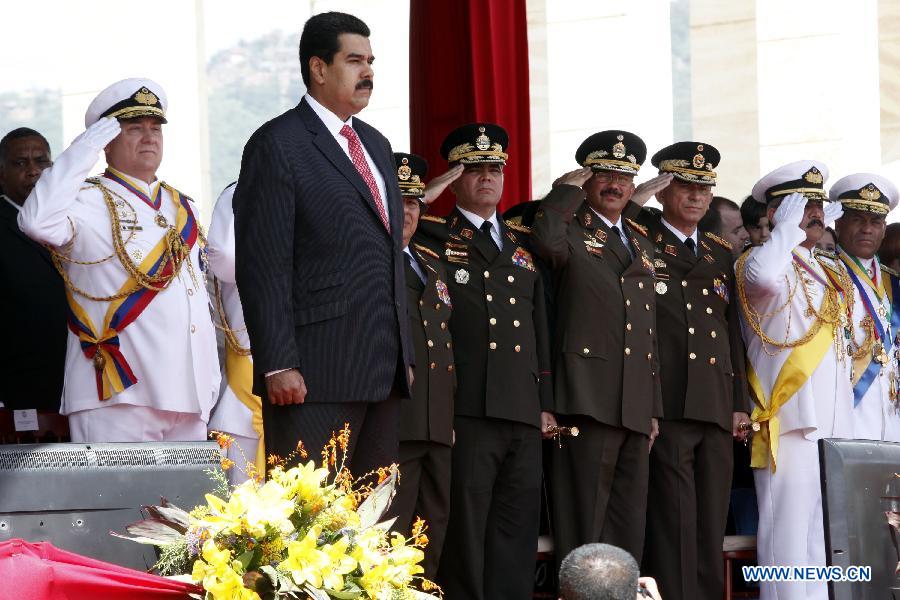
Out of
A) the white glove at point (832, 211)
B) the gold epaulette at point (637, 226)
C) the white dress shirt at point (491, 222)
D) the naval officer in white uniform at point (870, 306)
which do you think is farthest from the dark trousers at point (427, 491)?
the white glove at point (832, 211)

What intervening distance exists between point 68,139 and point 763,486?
4385mm

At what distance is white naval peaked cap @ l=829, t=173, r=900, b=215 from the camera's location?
727 cm

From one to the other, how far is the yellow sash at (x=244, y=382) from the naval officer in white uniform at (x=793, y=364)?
206cm

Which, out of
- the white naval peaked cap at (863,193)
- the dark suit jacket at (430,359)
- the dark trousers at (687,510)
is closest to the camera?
the dark suit jacket at (430,359)

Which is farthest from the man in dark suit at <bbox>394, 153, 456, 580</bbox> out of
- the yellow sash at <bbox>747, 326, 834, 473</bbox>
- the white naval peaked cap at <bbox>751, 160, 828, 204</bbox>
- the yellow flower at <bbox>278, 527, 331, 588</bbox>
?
the yellow flower at <bbox>278, 527, 331, 588</bbox>

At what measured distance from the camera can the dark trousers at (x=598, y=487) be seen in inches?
238

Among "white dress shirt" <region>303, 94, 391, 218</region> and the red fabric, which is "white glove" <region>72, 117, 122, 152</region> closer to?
"white dress shirt" <region>303, 94, 391, 218</region>

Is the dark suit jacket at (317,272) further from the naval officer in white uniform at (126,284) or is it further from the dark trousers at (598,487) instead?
the dark trousers at (598,487)

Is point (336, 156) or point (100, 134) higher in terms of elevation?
point (100, 134)

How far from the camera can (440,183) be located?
6094mm

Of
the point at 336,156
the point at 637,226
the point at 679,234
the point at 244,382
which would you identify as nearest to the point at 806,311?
the point at 679,234

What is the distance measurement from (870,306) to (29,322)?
3.57 m

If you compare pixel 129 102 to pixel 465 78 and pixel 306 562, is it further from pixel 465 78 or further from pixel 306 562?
pixel 306 562

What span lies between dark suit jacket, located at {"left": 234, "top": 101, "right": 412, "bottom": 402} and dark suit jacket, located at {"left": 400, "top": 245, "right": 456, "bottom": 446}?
1.36 m
